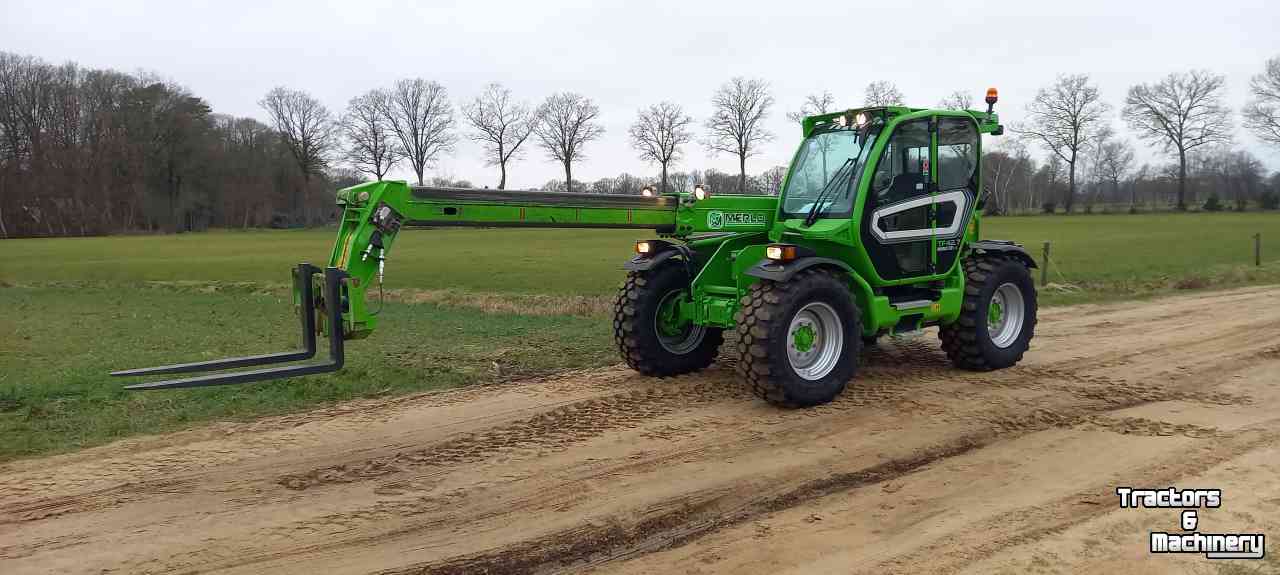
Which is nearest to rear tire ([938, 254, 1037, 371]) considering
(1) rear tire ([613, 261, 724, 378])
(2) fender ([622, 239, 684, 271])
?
(1) rear tire ([613, 261, 724, 378])

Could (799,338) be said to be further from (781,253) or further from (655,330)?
(655,330)

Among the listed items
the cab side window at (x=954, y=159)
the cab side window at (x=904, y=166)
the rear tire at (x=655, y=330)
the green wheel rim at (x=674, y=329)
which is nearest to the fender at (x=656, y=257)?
the rear tire at (x=655, y=330)

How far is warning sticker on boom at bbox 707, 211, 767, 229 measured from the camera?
7.89 metres

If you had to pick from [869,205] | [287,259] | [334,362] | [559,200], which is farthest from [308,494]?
[287,259]

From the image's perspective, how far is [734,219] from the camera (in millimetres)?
8055

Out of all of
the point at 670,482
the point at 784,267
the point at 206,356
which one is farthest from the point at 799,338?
the point at 206,356

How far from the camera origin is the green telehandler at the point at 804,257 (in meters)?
6.11

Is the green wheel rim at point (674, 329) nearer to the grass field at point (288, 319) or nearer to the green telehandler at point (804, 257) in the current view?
the green telehandler at point (804, 257)

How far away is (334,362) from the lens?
566 centimetres

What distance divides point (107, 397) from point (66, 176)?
82774 millimetres

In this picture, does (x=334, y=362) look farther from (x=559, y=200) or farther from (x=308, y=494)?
(x=559, y=200)

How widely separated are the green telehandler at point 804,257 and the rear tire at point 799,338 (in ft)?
0.04

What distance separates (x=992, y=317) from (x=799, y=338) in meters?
3.21

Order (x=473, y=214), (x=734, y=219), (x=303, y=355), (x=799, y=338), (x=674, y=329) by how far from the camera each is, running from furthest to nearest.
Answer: (x=674, y=329) < (x=734, y=219) < (x=799, y=338) < (x=473, y=214) < (x=303, y=355)
